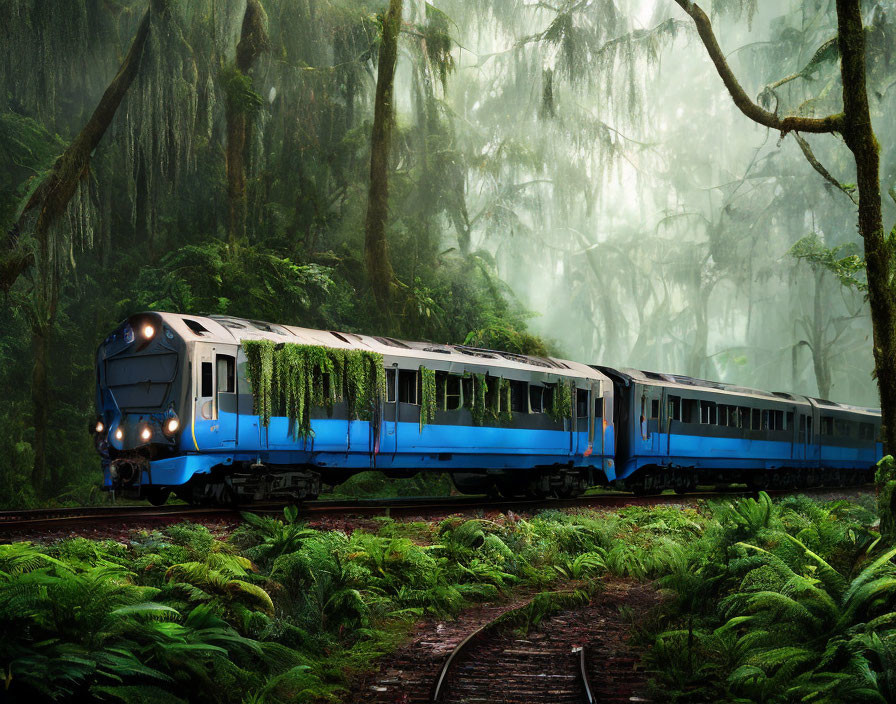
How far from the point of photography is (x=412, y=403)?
49.1 ft

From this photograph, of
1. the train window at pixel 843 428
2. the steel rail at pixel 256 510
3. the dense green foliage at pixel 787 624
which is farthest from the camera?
the train window at pixel 843 428

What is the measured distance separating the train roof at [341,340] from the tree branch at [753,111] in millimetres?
6493

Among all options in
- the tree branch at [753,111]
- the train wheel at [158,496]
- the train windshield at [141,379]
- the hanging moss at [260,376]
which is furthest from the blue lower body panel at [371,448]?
the tree branch at [753,111]

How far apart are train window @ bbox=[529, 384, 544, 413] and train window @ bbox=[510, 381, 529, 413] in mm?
163

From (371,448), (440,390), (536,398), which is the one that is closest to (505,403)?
(536,398)

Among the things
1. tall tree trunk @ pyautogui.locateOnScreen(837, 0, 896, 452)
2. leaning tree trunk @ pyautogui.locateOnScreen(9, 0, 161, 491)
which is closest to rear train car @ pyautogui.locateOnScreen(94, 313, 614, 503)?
leaning tree trunk @ pyautogui.locateOnScreen(9, 0, 161, 491)

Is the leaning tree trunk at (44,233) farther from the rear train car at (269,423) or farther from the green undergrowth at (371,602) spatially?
the green undergrowth at (371,602)

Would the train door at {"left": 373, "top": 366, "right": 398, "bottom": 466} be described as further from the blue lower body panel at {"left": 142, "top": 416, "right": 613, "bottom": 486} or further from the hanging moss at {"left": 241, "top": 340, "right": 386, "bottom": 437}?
the hanging moss at {"left": 241, "top": 340, "right": 386, "bottom": 437}

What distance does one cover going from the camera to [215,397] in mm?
12133

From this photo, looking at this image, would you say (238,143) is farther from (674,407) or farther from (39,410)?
(674,407)

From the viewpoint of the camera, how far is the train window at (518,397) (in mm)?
17094

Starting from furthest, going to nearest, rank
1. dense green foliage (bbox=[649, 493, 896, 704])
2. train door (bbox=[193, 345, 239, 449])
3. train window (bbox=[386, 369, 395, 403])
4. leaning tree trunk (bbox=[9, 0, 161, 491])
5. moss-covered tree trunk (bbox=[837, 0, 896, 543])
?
1. leaning tree trunk (bbox=[9, 0, 161, 491])
2. train window (bbox=[386, 369, 395, 403])
3. train door (bbox=[193, 345, 239, 449])
4. moss-covered tree trunk (bbox=[837, 0, 896, 543])
5. dense green foliage (bbox=[649, 493, 896, 704])

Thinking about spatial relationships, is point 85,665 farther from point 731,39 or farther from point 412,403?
point 731,39

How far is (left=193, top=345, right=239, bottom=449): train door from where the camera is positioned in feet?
39.2
